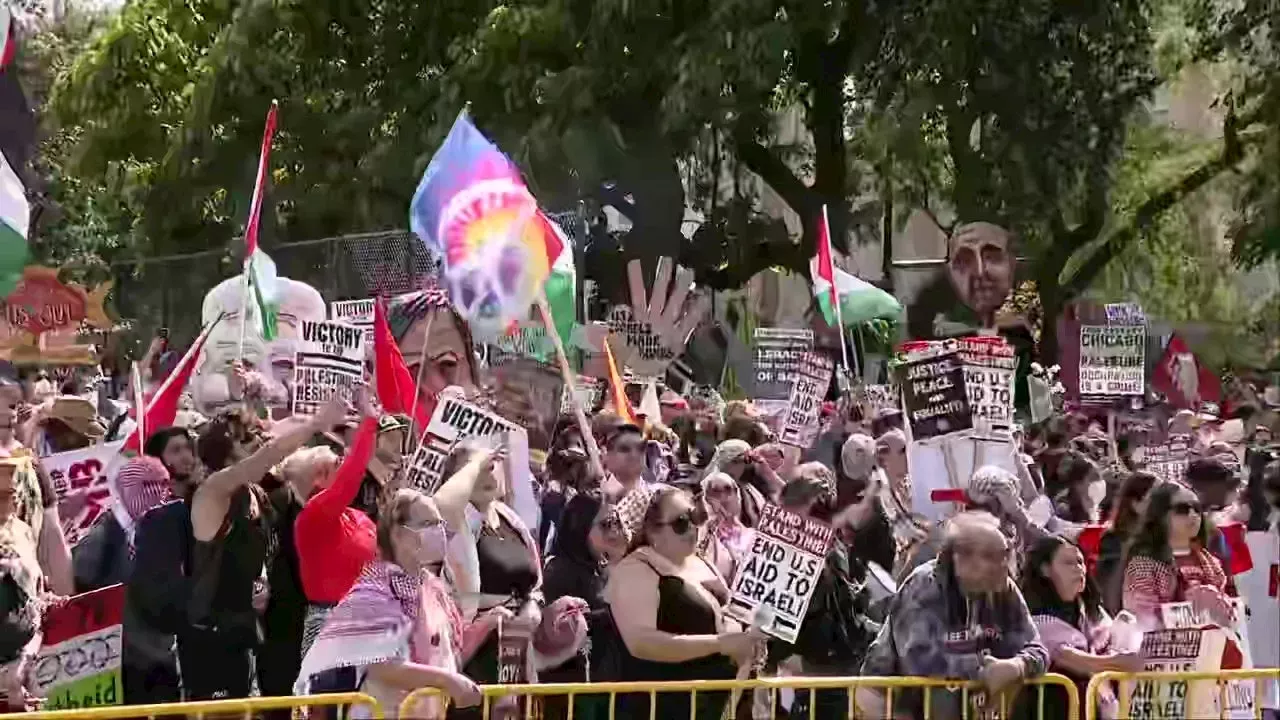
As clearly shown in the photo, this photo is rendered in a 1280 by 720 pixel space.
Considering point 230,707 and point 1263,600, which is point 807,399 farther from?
point 230,707

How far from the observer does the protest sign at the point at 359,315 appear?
922 centimetres

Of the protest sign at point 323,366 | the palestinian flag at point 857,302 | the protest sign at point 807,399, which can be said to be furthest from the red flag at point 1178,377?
the protest sign at point 323,366

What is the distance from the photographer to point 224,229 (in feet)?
82.4

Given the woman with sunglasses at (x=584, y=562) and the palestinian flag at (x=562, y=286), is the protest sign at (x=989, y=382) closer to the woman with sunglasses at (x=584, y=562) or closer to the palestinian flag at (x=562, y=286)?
the woman with sunglasses at (x=584, y=562)

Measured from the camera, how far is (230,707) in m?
5.57

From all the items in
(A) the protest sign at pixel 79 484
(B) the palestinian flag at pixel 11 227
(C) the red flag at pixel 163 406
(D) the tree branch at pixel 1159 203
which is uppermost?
(D) the tree branch at pixel 1159 203

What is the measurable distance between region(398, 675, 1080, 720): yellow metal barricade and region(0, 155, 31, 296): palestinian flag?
311cm

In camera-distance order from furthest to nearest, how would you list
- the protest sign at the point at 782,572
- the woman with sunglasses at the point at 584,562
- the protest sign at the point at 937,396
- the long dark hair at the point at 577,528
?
the protest sign at the point at 937,396
the long dark hair at the point at 577,528
the woman with sunglasses at the point at 584,562
the protest sign at the point at 782,572

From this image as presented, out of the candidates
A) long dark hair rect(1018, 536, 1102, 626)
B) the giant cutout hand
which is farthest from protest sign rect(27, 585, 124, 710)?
the giant cutout hand

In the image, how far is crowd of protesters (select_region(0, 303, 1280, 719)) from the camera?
6.13 meters

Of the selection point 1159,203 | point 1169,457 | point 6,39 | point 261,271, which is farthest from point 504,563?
point 1159,203

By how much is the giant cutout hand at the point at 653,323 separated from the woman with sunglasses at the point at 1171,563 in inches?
417

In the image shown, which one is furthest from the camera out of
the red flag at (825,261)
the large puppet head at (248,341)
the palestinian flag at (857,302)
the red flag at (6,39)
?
the palestinian flag at (857,302)

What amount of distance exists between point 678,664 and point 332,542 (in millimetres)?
1183
